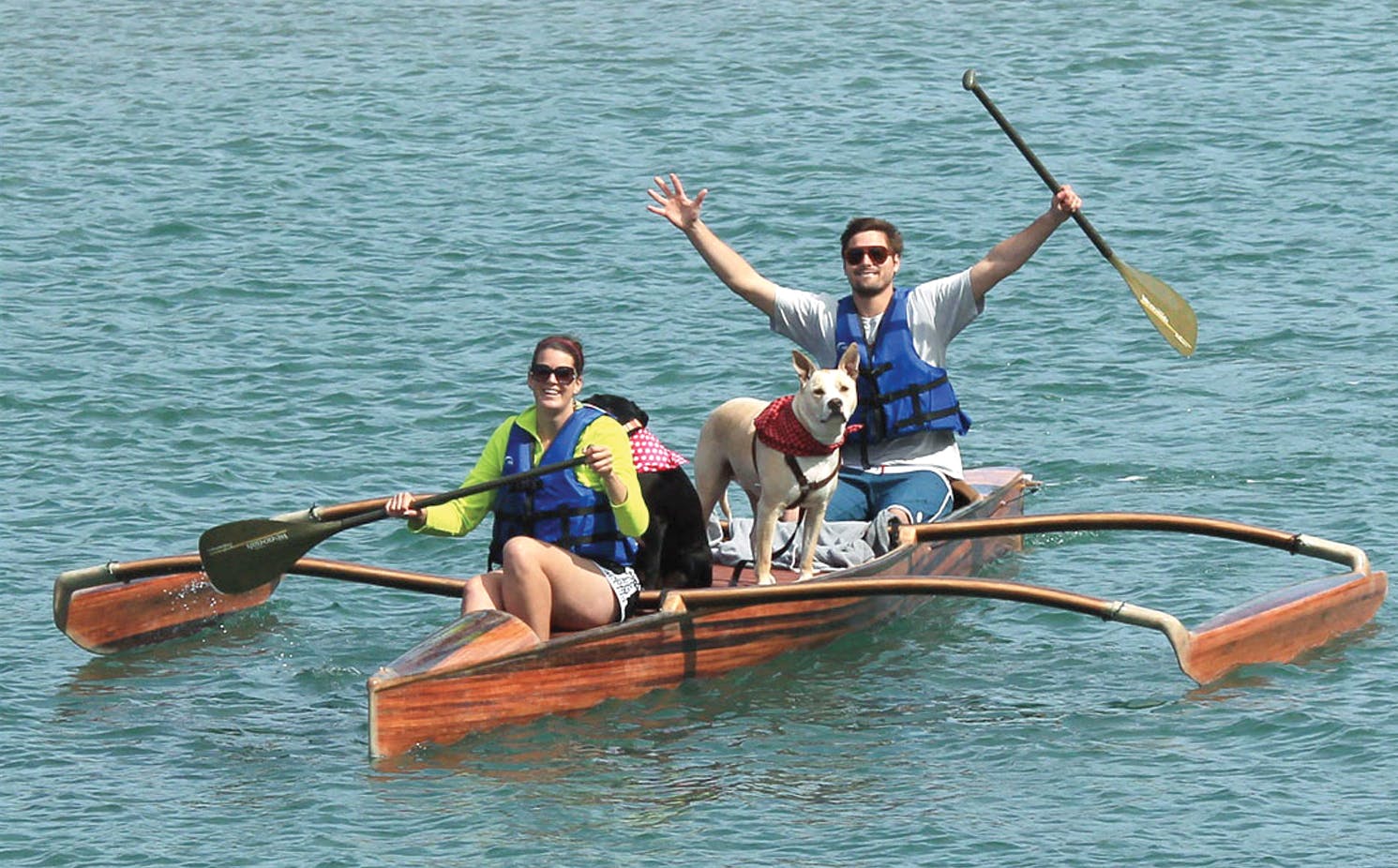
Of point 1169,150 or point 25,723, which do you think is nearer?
point 25,723

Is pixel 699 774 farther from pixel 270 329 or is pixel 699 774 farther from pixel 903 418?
pixel 270 329

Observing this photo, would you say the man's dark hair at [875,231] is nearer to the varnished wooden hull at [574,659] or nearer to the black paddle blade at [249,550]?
the varnished wooden hull at [574,659]

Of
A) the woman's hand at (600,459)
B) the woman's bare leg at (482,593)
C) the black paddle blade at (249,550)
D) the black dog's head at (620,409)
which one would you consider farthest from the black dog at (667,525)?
the black paddle blade at (249,550)

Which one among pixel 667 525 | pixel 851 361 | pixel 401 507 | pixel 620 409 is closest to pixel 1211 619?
pixel 851 361

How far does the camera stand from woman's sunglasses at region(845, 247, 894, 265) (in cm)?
1049

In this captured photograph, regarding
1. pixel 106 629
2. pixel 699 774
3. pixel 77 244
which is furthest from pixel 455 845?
pixel 77 244

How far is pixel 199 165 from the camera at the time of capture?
20.0 m

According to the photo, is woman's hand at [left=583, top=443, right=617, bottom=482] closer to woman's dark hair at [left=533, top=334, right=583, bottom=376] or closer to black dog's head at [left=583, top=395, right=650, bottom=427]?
woman's dark hair at [left=533, top=334, right=583, bottom=376]

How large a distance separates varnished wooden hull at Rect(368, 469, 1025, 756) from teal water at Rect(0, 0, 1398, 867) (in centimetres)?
12

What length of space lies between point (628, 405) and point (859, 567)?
1266mm

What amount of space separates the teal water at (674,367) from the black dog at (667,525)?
0.53 m

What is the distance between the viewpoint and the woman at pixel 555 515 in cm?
915

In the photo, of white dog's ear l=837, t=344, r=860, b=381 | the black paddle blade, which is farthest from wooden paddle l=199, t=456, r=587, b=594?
white dog's ear l=837, t=344, r=860, b=381

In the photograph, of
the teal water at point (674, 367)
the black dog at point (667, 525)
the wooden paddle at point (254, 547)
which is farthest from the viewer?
the wooden paddle at point (254, 547)
